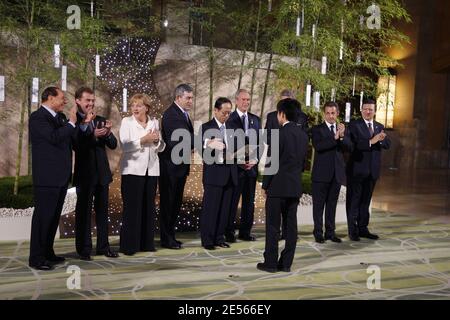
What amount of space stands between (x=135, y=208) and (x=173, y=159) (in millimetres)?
585

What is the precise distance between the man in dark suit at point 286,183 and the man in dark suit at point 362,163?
1.56m

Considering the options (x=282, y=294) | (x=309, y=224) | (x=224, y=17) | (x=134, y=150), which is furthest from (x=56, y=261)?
(x=224, y=17)

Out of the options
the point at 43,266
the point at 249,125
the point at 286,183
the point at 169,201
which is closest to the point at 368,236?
the point at 249,125

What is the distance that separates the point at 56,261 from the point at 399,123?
14.7 m

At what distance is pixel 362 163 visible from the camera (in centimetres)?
578

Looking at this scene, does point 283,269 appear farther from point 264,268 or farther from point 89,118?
point 89,118

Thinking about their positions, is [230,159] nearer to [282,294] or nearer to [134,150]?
[134,150]

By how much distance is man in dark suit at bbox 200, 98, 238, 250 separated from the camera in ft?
17.0

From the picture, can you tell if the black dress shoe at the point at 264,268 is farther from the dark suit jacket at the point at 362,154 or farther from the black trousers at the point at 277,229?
the dark suit jacket at the point at 362,154

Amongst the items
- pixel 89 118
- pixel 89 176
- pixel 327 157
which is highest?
pixel 89 118

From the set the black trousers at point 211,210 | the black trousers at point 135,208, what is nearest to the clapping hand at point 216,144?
the black trousers at point 211,210

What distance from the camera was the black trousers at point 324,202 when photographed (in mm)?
5625

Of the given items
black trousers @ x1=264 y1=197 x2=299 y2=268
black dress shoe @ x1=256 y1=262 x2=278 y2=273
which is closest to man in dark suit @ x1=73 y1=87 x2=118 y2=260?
black dress shoe @ x1=256 y1=262 x2=278 y2=273

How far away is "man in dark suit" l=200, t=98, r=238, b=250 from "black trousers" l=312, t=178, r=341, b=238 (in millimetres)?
895
